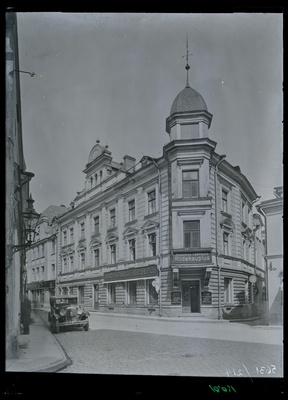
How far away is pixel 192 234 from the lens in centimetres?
421

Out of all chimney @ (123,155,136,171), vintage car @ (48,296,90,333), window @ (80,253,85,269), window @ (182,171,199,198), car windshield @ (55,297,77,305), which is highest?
chimney @ (123,155,136,171)

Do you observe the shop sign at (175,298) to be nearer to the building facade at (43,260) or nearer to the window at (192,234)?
the window at (192,234)

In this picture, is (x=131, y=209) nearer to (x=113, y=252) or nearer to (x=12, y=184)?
(x=113, y=252)

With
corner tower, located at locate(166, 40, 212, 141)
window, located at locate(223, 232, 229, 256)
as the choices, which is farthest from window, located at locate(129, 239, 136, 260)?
corner tower, located at locate(166, 40, 212, 141)

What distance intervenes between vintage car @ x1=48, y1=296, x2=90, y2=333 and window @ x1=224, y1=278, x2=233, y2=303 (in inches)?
65.9

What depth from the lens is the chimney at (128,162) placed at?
4.44 meters

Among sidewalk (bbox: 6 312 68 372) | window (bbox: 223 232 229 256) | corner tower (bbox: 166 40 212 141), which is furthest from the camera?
window (bbox: 223 232 229 256)

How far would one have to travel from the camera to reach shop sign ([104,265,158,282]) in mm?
4332

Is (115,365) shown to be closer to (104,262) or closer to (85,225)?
(104,262)

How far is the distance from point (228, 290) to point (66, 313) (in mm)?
1967

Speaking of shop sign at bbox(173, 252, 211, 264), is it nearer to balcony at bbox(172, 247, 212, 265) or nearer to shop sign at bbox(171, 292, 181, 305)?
balcony at bbox(172, 247, 212, 265)

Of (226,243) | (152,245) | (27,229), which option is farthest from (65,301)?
(226,243)

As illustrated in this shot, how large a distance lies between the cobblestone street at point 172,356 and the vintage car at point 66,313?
0.26 m

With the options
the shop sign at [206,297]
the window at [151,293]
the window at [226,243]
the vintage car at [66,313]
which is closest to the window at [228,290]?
the shop sign at [206,297]
